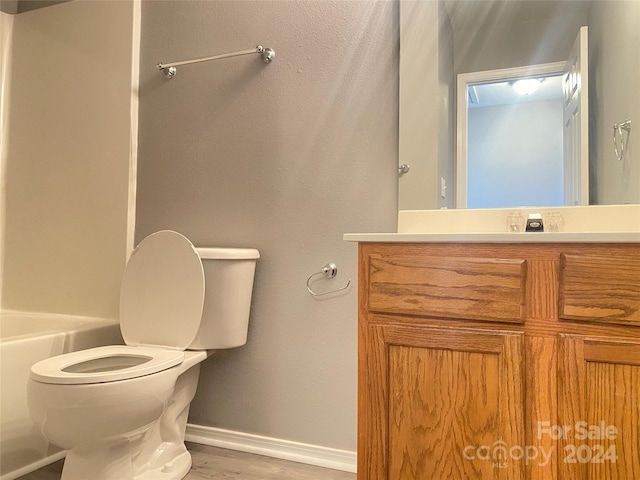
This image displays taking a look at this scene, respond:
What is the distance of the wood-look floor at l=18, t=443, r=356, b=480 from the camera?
5.25 ft

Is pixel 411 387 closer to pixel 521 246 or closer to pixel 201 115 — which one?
pixel 521 246

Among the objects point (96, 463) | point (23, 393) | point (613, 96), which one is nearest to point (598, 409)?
point (613, 96)

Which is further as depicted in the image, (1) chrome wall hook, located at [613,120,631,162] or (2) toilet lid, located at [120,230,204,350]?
(2) toilet lid, located at [120,230,204,350]

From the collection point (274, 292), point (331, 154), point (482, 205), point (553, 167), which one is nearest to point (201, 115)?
point (331, 154)

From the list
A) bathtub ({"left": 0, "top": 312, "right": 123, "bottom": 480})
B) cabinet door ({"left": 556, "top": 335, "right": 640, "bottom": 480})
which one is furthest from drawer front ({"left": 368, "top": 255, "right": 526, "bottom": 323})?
bathtub ({"left": 0, "top": 312, "right": 123, "bottom": 480})

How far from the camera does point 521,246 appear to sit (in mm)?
1003

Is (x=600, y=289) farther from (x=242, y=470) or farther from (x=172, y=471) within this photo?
(x=172, y=471)

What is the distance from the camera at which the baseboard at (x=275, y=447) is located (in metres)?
1.66

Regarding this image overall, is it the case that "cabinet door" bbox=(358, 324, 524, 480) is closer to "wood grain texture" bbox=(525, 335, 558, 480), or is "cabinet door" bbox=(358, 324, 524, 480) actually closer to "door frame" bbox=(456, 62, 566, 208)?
"wood grain texture" bbox=(525, 335, 558, 480)

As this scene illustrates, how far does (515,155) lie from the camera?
148cm

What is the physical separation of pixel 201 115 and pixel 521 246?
1.50 metres

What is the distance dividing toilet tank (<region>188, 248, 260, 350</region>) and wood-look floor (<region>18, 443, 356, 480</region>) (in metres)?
0.46

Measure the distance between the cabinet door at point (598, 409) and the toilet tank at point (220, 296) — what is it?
1.12 meters

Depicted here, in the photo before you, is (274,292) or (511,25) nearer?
(511,25)
